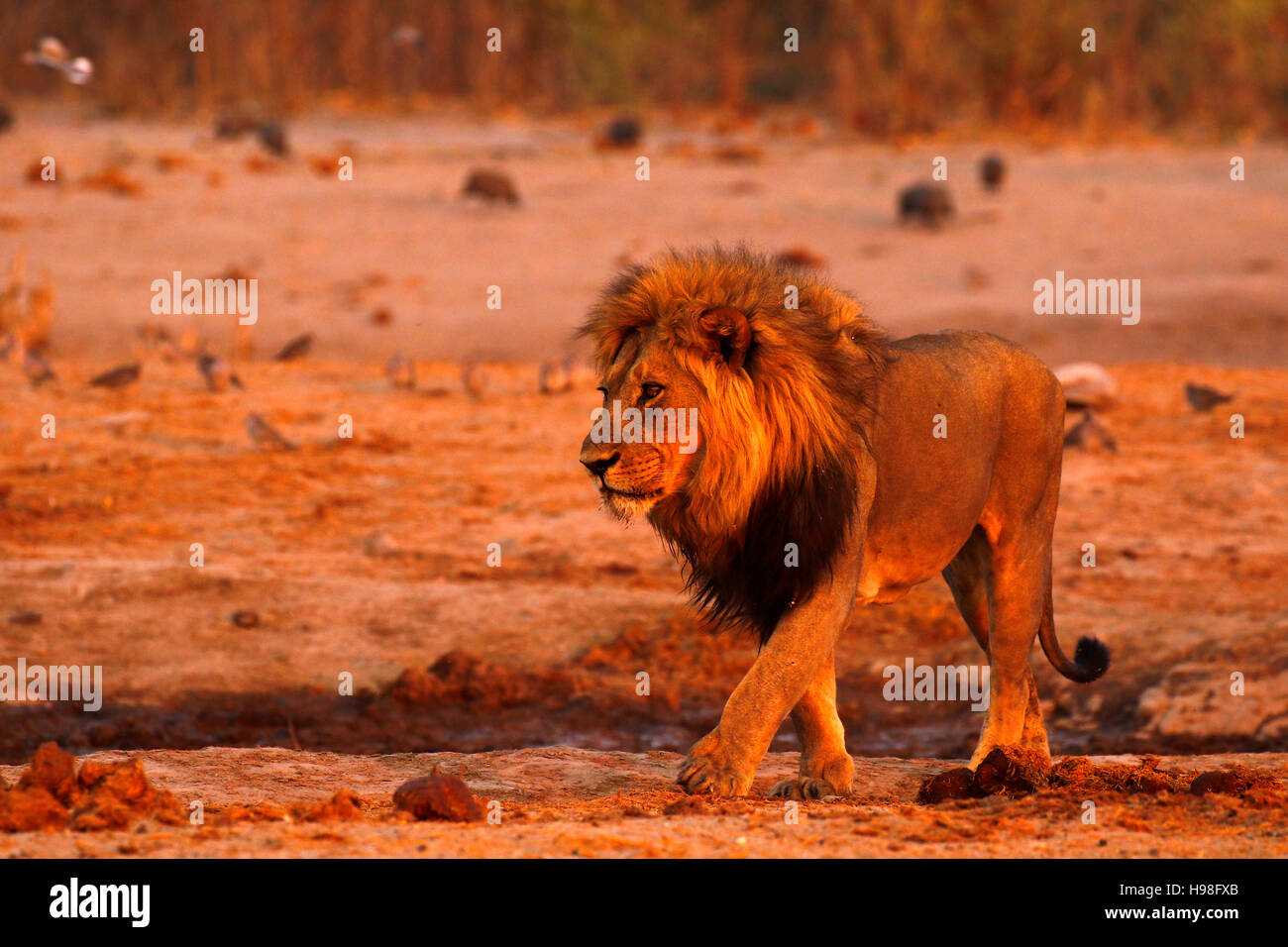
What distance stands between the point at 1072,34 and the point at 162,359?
1099 cm

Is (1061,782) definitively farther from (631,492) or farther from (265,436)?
(265,436)

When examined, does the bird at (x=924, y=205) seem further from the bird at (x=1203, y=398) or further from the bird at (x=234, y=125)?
the bird at (x=234, y=125)

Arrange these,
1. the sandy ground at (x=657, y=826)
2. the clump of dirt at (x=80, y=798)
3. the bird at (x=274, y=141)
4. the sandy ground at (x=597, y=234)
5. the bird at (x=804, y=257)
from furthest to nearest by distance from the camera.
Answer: the bird at (x=274, y=141) < the bird at (x=804, y=257) < the sandy ground at (x=597, y=234) < the clump of dirt at (x=80, y=798) < the sandy ground at (x=657, y=826)

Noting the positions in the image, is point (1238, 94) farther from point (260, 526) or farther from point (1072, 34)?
point (260, 526)

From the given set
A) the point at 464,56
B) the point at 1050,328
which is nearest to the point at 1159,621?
the point at 1050,328

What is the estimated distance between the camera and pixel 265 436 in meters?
10.5

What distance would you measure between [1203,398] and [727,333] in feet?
23.0

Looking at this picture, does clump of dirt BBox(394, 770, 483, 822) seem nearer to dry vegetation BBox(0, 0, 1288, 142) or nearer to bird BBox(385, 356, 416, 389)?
bird BBox(385, 356, 416, 389)

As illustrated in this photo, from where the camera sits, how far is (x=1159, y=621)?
8156 mm

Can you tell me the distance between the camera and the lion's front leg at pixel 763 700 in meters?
5.03

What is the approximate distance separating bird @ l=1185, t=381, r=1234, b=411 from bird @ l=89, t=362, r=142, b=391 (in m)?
6.13

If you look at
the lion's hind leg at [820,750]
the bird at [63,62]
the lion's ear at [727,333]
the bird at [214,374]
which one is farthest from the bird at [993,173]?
the lion's ear at [727,333]

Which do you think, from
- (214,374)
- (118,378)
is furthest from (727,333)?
(118,378)

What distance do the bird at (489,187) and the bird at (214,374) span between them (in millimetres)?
5236
